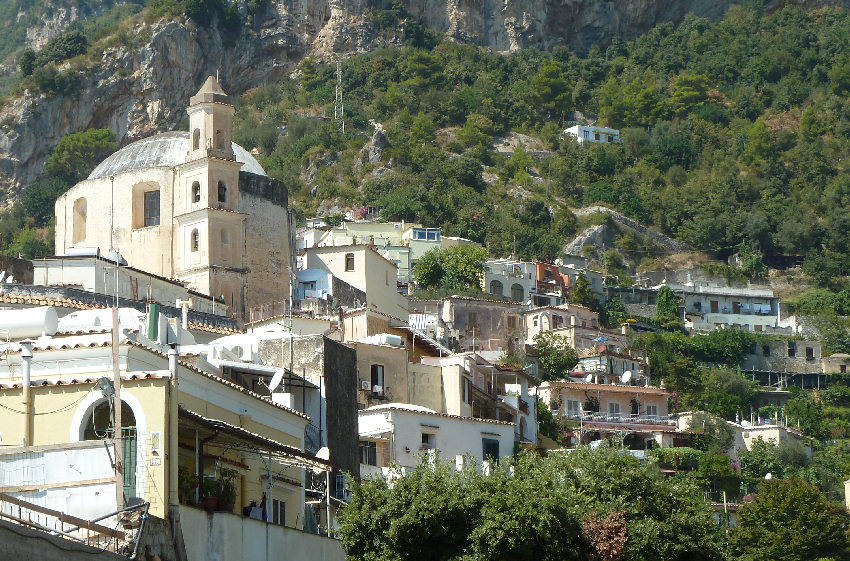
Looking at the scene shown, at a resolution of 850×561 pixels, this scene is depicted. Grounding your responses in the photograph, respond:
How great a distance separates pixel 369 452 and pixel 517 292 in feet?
186

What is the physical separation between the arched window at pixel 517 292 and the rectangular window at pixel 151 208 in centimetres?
3674

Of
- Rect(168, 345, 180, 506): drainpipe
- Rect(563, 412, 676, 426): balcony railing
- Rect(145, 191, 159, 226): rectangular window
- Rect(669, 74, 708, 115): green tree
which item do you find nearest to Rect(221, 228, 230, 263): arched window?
Rect(145, 191, 159, 226): rectangular window

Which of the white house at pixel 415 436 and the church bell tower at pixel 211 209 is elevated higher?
the church bell tower at pixel 211 209

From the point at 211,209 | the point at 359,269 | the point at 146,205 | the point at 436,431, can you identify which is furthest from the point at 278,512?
the point at 359,269

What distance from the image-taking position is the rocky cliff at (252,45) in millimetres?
116562

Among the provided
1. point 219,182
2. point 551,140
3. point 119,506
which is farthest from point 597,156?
point 119,506

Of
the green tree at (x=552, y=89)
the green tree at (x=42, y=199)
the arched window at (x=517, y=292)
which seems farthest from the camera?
the green tree at (x=552, y=89)

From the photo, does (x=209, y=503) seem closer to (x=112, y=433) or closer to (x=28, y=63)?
(x=112, y=433)

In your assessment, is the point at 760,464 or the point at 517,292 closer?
the point at 760,464

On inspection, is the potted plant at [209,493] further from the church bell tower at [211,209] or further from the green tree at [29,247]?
the green tree at [29,247]

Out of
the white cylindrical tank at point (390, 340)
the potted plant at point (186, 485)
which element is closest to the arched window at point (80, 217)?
the white cylindrical tank at point (390, 340)

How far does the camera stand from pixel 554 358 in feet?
258

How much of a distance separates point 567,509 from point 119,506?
9.90 metres

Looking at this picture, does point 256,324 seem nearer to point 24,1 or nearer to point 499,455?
point 499,455
